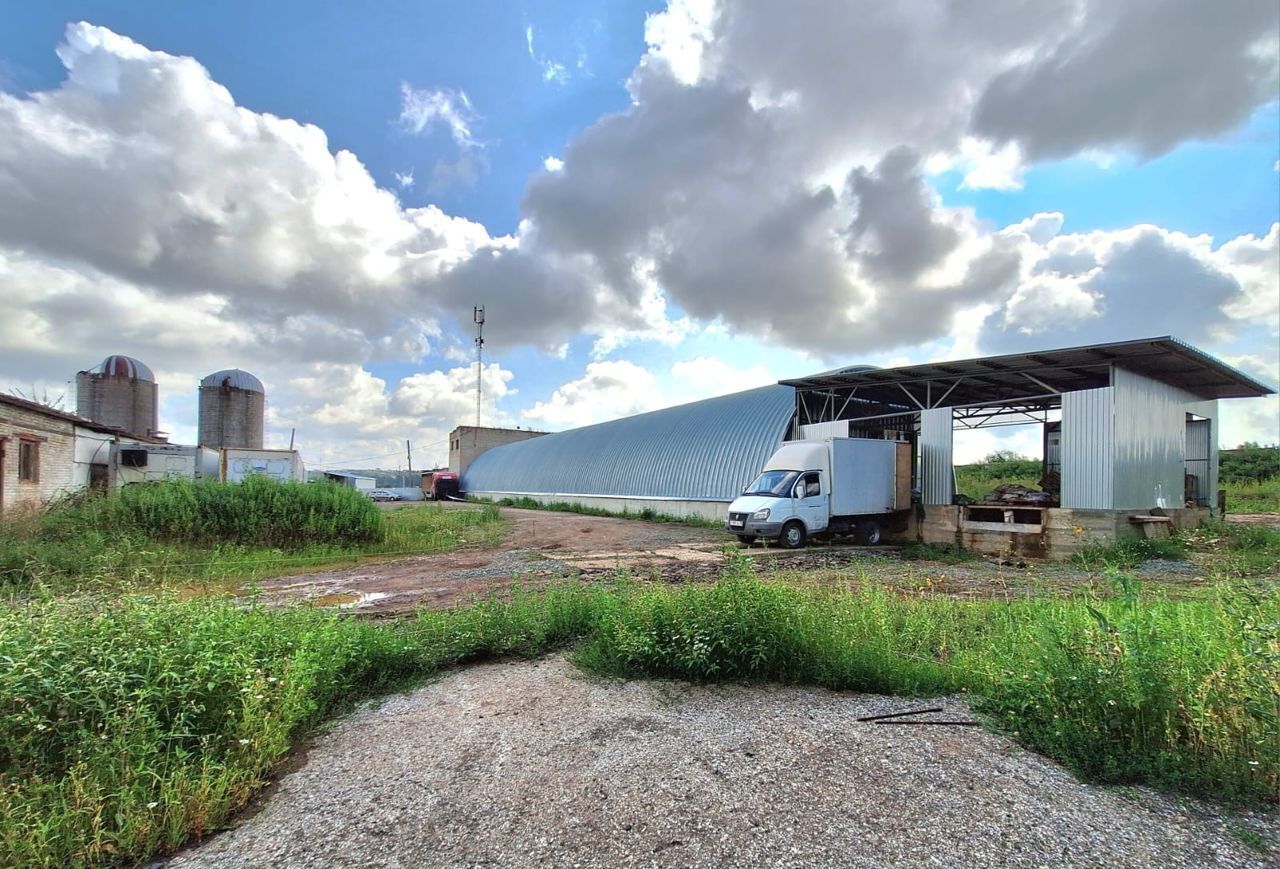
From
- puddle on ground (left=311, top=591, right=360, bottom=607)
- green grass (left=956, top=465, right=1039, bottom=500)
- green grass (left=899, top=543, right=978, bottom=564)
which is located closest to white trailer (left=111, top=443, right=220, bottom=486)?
puddle on ground (left=311, top=591, right=360, bottom=607)

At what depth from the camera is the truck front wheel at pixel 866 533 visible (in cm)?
1762

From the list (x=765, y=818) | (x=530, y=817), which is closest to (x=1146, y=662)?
(x=765, y=818)

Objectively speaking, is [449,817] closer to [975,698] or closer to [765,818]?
[765,818]

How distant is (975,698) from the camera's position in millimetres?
4660

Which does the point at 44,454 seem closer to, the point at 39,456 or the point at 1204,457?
the point at 39,456

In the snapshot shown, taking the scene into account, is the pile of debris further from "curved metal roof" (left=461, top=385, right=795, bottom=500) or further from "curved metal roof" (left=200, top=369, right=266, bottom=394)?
"curved metal roof" (left=200, top=369, right=266, bottom=394)

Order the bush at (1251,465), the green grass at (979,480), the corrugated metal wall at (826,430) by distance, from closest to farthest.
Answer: the corrugated metal wall at (826,430) < the green grass at (979,480) < the bush at (1251,465)

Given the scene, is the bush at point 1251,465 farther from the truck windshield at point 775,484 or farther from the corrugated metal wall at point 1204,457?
the truck windshield at point 775,484

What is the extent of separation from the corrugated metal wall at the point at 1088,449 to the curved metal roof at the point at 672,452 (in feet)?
31.9

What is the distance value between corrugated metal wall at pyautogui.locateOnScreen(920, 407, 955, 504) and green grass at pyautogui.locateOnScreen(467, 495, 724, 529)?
312 inches

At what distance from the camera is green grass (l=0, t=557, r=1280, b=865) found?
3.08 metres

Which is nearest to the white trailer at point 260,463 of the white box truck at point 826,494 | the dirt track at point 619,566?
the dirt track at point 619,566

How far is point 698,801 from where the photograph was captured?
3.24 m

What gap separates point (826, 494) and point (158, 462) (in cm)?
2389
